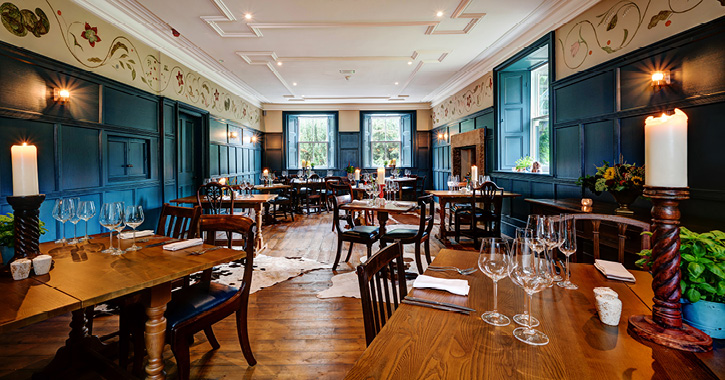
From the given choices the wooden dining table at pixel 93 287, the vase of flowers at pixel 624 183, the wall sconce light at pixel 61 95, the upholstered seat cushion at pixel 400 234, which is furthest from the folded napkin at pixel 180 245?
the vase of flowers at pixel 624 183

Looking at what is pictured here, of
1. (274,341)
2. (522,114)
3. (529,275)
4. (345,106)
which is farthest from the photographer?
(345,106)

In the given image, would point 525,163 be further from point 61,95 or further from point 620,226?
point 61,95

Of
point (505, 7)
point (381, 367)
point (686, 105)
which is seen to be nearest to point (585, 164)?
point (686, 105)

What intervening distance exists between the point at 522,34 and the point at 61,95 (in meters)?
6.19

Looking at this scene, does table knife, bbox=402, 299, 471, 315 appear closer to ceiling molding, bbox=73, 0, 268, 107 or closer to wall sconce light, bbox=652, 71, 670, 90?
wall sconce light, bbox=652, 71, 670, 90

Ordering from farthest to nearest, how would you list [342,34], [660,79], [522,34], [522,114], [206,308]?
[522,114], [342,34], [522,34], [660,79], [206,308]

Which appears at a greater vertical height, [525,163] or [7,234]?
[525,163]

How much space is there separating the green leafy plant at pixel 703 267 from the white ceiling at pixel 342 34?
4147 millimetres

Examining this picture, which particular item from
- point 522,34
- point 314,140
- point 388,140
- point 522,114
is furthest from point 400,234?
point 314,140

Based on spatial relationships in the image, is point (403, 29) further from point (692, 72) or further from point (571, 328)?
point (571, 328)

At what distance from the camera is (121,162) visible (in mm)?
4594

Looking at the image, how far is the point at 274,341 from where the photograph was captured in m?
2.35

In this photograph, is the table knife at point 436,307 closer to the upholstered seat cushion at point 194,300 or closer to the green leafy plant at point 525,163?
the upholstered seat cushion at point 194,300

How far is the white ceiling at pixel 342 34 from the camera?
438cm
